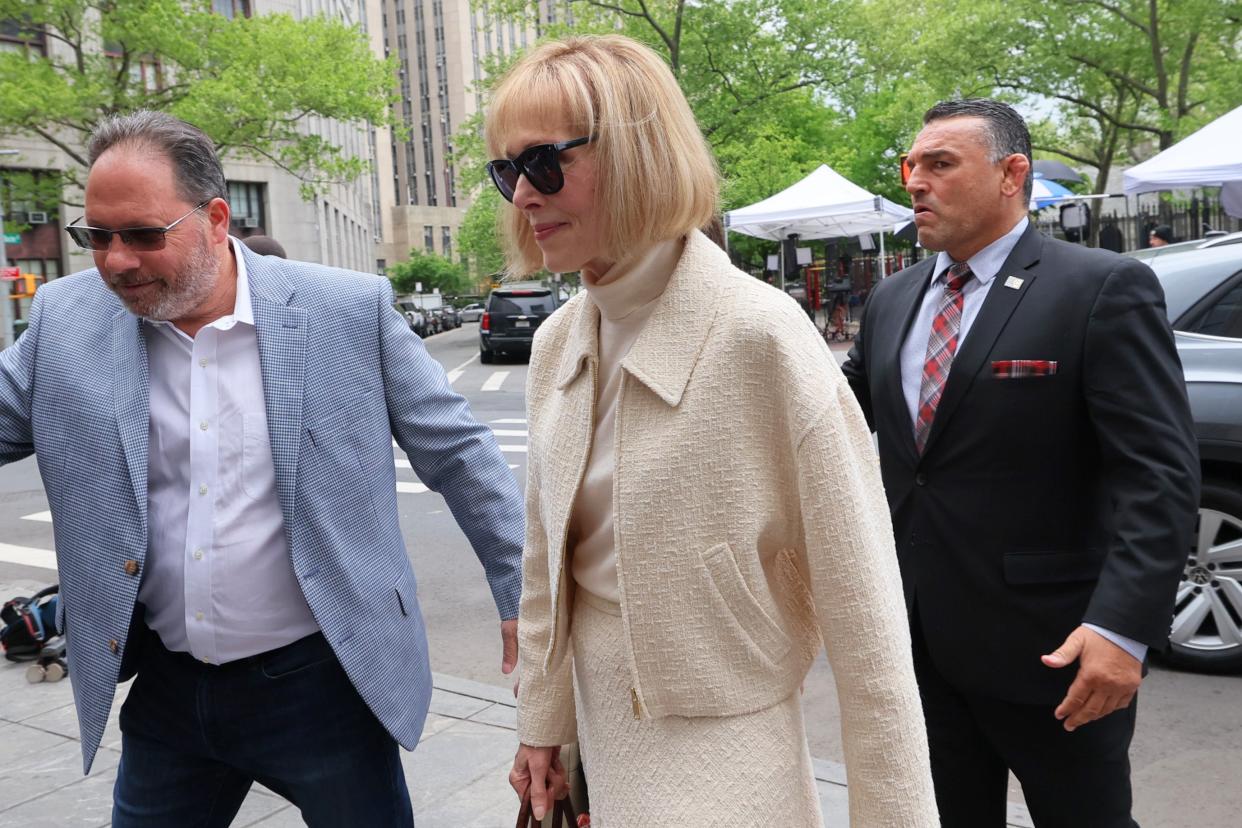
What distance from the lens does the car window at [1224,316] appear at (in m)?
5.18

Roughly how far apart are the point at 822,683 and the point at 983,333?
314 centimetres

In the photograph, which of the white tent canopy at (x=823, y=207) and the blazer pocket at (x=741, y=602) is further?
the white tent canopy at (x=823, y=207)

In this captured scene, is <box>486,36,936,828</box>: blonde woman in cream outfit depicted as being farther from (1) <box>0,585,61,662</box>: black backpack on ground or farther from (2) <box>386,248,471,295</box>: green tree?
(2) <box>386,248,471,295</box>: green tree

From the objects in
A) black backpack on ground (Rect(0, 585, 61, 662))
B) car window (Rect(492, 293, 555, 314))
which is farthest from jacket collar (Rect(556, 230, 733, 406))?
car window (Rect(492, 293, 555, 314))

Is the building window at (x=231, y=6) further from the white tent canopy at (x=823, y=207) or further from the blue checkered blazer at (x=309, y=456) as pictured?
the blue checkered blazer at (x=309, y=456)

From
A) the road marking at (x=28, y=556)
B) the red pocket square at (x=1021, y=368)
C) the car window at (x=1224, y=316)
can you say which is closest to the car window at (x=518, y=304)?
the road marking at (x=28, y=556)

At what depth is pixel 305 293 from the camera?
2490mm

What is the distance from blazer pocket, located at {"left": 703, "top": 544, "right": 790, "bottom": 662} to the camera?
1.71 m

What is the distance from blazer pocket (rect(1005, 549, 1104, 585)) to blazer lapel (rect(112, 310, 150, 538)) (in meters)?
1.73

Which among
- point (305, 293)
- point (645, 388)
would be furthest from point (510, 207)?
point (305, 293)

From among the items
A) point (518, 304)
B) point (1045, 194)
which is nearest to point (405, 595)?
point (1045, 194)

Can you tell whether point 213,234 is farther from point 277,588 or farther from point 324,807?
point 324,807

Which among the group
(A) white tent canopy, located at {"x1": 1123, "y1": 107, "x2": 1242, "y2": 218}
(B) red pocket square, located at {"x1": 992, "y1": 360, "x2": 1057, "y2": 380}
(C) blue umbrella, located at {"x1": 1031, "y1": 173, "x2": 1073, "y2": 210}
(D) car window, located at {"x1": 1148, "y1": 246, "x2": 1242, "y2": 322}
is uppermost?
(C) blue umbrella, located at {"x1": 1031, "y1": 173, "x2": 1073, "y2": 210}

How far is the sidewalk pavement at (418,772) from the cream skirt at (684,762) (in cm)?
208
